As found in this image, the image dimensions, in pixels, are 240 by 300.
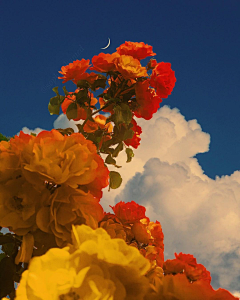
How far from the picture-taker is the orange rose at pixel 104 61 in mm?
1438

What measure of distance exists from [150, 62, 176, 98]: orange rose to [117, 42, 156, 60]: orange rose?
9 centimetres

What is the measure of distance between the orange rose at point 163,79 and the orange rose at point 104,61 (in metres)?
0.20

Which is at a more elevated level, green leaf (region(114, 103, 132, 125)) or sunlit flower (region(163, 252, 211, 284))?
green leaf (region(114, 103, 132, 125))

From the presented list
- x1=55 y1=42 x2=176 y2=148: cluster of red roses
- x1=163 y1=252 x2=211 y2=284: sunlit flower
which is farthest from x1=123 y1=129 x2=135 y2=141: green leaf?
x1=163 y1=252 x2=211 y2=284: sunlit flower

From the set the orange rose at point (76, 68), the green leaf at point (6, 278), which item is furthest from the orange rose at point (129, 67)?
the green leaf at point (6, 278)

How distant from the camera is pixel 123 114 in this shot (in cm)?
144

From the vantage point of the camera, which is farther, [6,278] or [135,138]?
[135,138]

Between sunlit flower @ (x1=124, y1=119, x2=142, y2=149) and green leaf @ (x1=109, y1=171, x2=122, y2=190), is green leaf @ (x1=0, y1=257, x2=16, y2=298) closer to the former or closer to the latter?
green leaf @ (x1=109, y1=171, x2=122, y2=190)

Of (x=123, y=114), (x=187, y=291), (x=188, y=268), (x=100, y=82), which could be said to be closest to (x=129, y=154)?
(x=123, y=114)

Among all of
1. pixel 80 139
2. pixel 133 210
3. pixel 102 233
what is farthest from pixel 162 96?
pixel 102 233

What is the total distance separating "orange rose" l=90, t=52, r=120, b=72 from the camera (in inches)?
56.6

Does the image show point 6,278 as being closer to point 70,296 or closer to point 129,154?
point 70,296

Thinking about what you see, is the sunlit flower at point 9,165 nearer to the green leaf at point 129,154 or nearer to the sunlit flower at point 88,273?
the sunlit flower at point 88,273

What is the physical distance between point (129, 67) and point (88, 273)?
109cm
